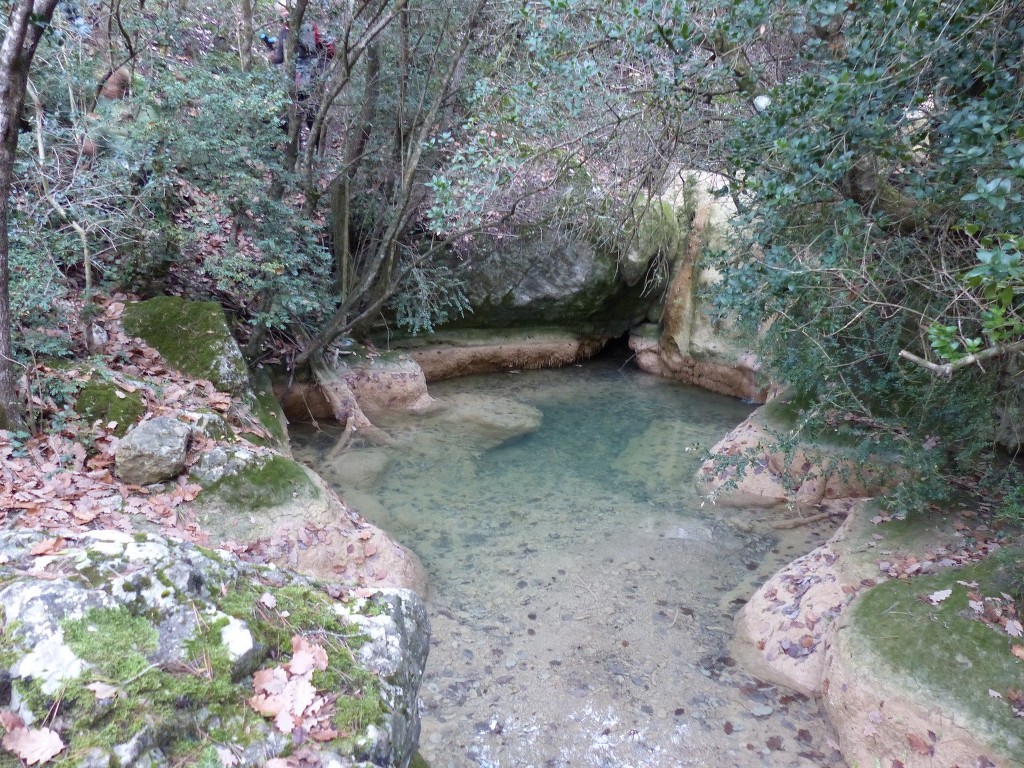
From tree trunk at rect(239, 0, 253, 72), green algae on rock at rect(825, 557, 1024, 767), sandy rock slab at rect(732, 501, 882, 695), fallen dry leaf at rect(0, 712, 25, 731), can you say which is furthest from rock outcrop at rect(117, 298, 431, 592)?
tree trunk at rect(239, 0, 253, 72)

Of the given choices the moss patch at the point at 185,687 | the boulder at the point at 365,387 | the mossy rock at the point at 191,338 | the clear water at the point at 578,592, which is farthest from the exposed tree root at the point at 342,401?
the moss patch at the point at 185,687

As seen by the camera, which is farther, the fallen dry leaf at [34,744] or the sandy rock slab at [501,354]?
the sandy rock slab at [501,354]

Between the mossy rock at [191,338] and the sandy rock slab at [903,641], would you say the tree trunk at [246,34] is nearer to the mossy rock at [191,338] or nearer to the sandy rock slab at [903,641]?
the mossy rock at [191,338]

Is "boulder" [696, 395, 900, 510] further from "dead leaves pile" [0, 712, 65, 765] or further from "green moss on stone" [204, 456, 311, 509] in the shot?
"dead leaves pile" [0, 712, 65, 765]

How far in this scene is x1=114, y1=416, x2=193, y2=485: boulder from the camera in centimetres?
448

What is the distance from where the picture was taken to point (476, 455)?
7930mm

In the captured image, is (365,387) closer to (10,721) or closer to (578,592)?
(578,592)

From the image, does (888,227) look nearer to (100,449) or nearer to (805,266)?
(805,266)

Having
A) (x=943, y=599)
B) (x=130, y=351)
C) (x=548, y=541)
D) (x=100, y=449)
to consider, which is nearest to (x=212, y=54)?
(x=130, y=351)

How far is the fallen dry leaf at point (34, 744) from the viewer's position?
1464 millimetres

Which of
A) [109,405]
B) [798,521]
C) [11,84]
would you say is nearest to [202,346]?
[109,405]

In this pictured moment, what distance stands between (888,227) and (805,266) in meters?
0.77

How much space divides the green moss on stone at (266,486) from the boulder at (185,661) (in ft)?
8.84

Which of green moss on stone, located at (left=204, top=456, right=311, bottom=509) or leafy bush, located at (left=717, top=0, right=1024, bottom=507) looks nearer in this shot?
leafy bush, located at (left=717, top=0, right=1024, bottom=507)
